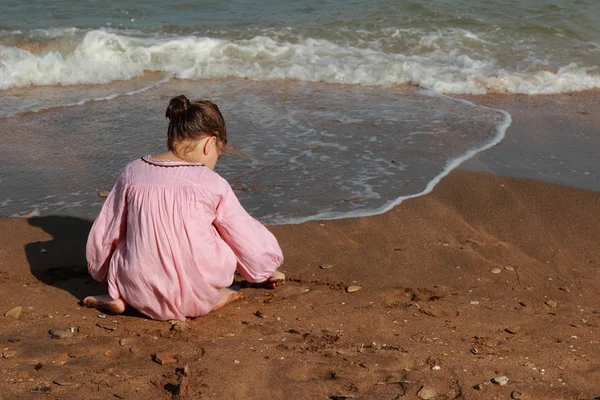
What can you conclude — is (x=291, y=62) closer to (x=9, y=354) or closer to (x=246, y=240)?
(x=246, y=240)

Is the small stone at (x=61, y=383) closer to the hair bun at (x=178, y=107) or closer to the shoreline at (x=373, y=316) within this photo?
the shoreline at (x=373, y=316)

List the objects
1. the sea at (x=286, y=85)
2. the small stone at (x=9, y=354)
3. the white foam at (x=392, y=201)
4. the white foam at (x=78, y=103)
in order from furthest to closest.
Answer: the white foam at (x=78, y=103) < the sea at (x=286, y=85) < the white foam at (x=392, y=201) < the small stone at (x=9, y=354)

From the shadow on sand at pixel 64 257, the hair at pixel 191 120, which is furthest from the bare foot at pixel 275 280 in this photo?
the hair at pixel 191 120

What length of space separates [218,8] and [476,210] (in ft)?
28.8

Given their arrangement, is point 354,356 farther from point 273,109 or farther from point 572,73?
point 572,73

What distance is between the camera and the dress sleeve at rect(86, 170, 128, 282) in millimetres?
4141

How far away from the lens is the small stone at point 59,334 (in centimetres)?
372

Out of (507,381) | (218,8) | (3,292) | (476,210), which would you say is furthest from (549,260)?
(218,8)

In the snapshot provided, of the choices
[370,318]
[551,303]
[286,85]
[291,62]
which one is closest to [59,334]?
[370,318]

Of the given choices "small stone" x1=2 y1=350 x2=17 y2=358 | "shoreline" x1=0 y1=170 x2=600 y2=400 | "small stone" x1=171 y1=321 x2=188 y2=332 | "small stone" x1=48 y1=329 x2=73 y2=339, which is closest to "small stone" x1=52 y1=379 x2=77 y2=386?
"shoreline" x1=0 y1=170 x2=600 y2=400

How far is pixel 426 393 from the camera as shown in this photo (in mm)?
3180

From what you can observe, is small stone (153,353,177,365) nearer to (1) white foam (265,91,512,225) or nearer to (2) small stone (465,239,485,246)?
(1) white foam (265,91,512,225)

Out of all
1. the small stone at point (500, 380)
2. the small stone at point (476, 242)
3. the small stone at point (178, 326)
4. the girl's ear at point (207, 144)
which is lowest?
the small stone at point (178, 326)

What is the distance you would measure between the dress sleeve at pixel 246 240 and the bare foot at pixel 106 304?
609 mm
